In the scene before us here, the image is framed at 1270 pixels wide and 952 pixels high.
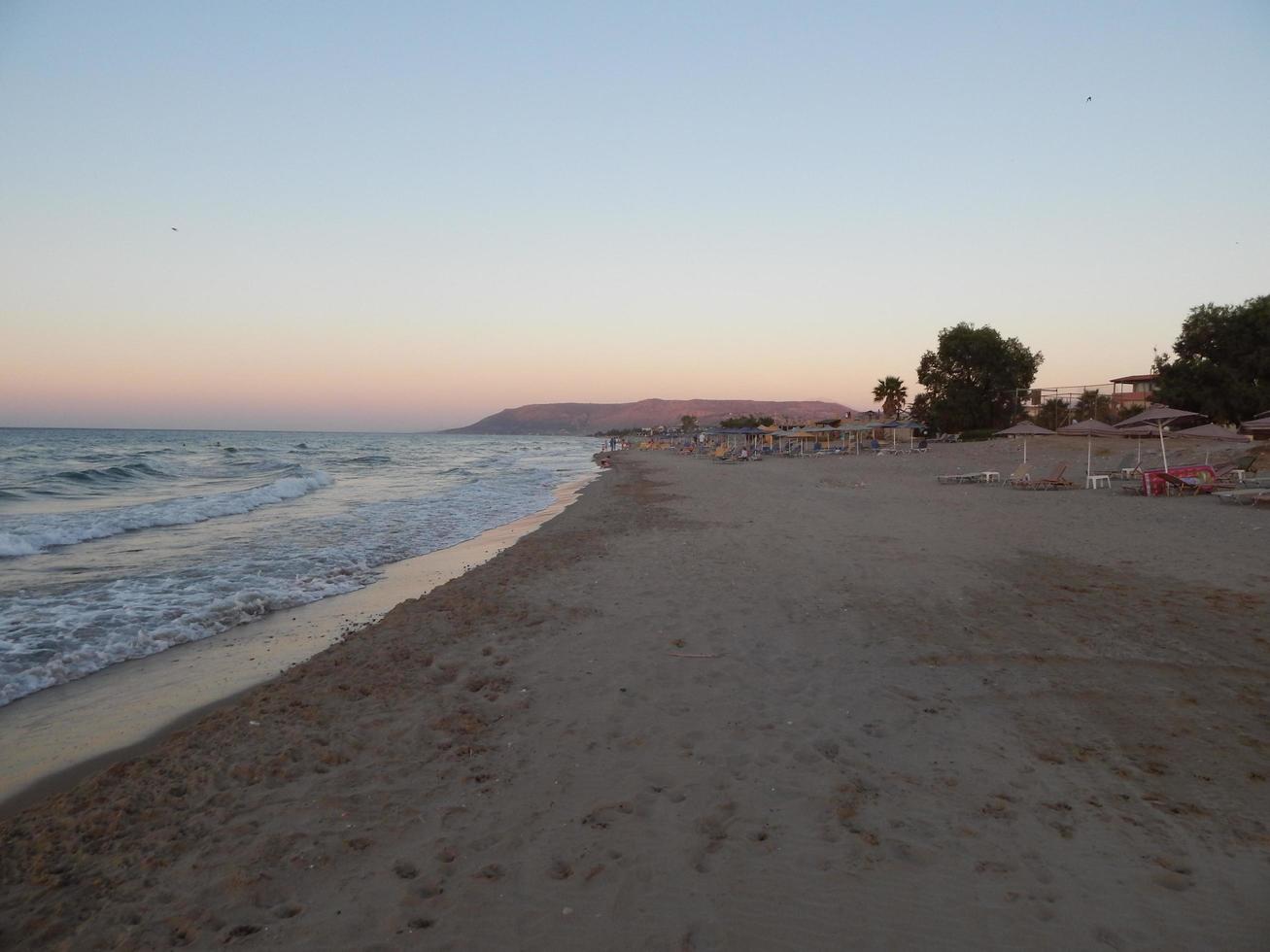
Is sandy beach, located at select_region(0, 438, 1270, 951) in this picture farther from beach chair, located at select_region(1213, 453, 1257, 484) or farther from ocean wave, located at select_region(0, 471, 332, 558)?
beach chair, located at select_region(1213, 453, 1257, 484)

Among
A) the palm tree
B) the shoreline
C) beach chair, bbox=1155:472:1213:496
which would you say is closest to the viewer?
the shoreline

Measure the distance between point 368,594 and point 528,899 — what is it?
6486mm

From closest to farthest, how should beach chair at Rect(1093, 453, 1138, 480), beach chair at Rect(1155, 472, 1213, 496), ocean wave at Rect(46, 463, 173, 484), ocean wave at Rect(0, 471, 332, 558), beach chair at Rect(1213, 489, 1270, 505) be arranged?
ocean wave at Rect(0, 471, 332, 558) → beach chair at Rect(1213, 489, 1270, 505) → beach chair at Rect(1155, 472, 1213, 496) → beach chair at Rect(1093, 453, 1138, 480) → ocean wave at Rect(46, 463, 173, 484)

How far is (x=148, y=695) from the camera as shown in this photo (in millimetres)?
5199

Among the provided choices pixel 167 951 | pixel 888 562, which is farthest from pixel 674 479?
pixel 167 951

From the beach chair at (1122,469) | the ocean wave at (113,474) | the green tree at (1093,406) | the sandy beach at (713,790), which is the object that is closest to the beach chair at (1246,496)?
the beach chair at (1122,469)

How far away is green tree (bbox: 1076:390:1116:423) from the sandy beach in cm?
3461

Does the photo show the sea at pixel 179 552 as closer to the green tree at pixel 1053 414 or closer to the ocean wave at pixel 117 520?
the ocean wave at pixel 117 520

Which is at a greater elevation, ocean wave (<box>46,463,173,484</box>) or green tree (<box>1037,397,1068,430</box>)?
green tree (<box>1037,397,1068,430</box>)

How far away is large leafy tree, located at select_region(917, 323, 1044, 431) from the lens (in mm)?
43688

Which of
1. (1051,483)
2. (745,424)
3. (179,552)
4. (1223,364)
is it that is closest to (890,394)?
(745,424)

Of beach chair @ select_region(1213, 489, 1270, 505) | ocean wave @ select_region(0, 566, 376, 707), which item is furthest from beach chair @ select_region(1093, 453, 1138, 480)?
ocean wave @ select_region(0, 566, 376, 707)

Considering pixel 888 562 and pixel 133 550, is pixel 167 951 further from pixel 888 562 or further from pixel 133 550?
pixel 133 550

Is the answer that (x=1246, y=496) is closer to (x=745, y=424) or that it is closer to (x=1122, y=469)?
(x=1122, y=469)
